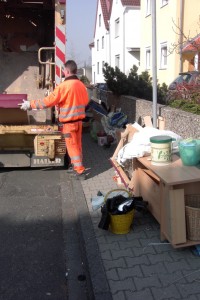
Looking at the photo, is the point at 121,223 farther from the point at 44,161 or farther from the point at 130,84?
the point at 130,84

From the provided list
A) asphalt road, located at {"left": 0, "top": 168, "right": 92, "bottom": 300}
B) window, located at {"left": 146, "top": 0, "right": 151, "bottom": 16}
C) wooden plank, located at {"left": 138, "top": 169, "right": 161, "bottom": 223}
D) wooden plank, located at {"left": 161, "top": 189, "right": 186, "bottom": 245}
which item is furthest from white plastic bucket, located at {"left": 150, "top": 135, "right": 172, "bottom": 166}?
window, located at {"left": 146, "top": 0, "right": 151, "bottom": 16}

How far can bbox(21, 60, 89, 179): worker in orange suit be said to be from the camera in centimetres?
528

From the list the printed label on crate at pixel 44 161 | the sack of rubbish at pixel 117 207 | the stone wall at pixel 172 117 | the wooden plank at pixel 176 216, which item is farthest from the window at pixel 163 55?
the wooden plank at pixel 176 216

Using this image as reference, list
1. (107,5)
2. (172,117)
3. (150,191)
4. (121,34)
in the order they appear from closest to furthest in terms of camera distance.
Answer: (150,191), (172,117), (121,34), (107,5)

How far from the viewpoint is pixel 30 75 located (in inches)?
291

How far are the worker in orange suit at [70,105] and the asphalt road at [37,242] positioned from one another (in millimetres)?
519

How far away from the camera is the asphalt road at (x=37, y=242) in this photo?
3051 millimetres

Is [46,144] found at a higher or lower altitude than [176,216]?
higher

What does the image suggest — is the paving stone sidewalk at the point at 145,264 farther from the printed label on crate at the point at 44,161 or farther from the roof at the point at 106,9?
the roof at the point at 106,9

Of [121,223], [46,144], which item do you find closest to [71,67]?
[46,144]

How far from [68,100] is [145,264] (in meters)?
2.87

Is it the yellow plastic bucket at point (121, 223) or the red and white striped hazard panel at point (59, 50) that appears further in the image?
the red and white striped hazard panel at point (59, 50)

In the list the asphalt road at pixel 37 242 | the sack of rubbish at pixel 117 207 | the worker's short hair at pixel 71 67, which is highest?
the worker's short hair at pixel 71 67

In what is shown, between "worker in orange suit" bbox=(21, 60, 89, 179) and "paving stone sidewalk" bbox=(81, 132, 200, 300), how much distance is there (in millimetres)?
1538
